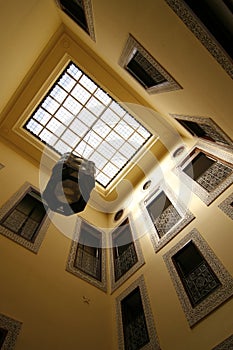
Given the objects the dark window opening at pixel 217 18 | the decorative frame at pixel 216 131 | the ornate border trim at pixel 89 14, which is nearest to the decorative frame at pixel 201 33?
the dark window opening at pixel 217 18

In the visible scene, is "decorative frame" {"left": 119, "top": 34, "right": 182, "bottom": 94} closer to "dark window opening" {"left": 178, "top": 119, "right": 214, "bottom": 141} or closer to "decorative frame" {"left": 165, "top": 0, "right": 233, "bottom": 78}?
"dark window opening" {"left": 178, "top": 119, "right": 214, "bottom": 141}

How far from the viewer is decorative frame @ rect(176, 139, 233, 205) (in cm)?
477

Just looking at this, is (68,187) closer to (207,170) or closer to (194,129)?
(207,170)

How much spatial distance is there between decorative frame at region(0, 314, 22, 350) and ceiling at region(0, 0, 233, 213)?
3.85 meters

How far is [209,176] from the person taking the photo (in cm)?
526

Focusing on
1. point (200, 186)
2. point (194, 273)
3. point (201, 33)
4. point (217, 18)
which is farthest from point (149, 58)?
point (194, 273)

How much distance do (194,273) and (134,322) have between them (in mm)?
1217

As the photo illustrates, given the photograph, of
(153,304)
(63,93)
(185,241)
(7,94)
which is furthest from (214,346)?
(63,93)

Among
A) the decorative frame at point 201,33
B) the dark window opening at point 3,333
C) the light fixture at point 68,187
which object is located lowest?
the dark window opening at point 3,333

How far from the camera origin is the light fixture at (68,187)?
3.94m

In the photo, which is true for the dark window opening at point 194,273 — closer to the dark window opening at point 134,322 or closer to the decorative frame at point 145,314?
the decorative frame at point 145,314

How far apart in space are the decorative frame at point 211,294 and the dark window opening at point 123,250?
4.05 ft

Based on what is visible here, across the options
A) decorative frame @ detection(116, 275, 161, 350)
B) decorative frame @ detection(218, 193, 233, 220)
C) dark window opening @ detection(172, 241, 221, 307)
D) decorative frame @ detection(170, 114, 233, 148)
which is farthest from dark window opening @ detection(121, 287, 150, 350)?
decorative frame @ detection(170, 114, 233, 148)

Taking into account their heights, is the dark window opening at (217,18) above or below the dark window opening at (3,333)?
above
